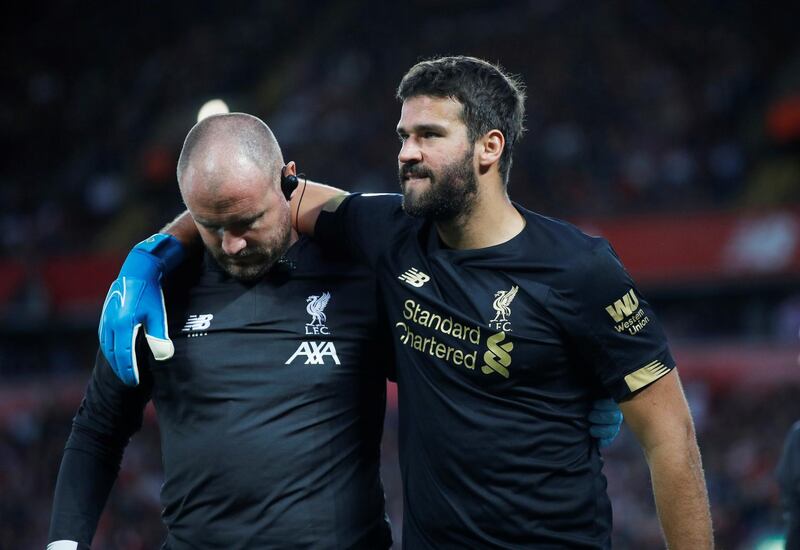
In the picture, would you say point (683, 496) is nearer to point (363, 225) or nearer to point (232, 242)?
point (363, 225)

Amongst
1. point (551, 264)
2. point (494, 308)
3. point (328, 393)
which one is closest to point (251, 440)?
point (328, 393)

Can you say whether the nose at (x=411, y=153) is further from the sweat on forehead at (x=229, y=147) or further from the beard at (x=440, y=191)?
the sweat on forehead at (x=229, y=147)

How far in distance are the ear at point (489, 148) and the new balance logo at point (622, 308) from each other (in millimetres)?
479

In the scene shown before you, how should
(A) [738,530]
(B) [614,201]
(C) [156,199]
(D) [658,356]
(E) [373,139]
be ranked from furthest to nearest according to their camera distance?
(C) [156,199]
(E) [373,139]
(B) [614,201]
(A) [738,530]
(D) [658,356]

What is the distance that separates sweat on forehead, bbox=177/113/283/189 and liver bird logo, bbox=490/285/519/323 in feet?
2.21

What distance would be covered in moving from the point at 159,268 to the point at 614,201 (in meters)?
10.9

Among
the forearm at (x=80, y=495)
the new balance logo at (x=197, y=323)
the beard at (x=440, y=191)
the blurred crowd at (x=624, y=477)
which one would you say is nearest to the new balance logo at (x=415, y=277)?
the beard at (x=440, y=191)

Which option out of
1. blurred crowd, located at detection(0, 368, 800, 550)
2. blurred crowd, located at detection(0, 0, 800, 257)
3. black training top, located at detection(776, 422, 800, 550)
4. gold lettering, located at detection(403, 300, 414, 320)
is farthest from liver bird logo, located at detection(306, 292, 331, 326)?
blurred crowd, located at detection(0, 0, 800, 257)

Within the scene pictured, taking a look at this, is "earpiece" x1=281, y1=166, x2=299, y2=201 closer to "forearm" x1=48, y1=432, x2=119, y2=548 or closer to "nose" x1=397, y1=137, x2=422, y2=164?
"nose" x1=397, y1=137, x2=422, y2=164

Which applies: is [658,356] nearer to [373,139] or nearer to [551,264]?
[551,264]

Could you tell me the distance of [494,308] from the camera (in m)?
2.80

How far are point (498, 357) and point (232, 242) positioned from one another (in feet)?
2.41

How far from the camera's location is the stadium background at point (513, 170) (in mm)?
11719

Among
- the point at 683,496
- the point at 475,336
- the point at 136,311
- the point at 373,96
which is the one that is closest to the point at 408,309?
the point at 475,336
